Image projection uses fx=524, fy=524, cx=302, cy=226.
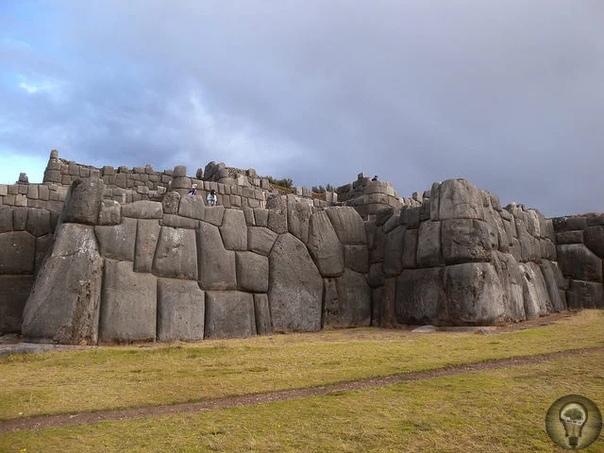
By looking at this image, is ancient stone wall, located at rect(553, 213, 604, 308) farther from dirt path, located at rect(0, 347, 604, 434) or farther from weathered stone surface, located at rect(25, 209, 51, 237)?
weathered stone surface, located at rect(25, 209, 51, 237)

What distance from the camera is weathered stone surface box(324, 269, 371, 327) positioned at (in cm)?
1270

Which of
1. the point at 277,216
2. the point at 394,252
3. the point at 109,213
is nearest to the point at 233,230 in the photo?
the point at 277,216

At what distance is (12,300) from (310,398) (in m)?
7.33

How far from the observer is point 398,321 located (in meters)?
12.5

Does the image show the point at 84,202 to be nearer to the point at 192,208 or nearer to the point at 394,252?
the point at 192,208

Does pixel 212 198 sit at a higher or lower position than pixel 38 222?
higher

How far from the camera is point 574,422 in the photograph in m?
3.81

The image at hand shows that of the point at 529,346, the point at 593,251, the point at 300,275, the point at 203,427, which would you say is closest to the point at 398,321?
the point at 300,275

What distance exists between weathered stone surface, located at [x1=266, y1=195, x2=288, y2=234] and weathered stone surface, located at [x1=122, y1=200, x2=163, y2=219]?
8.91 ft

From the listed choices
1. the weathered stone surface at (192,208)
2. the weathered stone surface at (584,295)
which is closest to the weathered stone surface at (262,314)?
the weathered stone surface at (192,208)

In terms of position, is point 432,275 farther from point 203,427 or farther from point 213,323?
point 203,427

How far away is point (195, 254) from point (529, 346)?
21.5ft

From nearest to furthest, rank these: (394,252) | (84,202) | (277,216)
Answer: (84,202) < (277,216) < (394,252)

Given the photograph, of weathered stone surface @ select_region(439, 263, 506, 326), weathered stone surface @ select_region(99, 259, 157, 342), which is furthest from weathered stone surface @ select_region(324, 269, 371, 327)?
weathered stone surface @ select_region(99, 259, 157, 342)
